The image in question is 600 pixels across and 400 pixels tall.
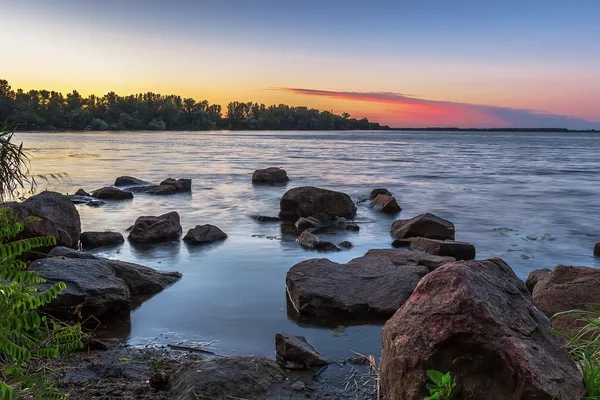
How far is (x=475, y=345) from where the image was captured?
134 inches

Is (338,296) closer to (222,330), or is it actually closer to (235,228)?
(222,330)

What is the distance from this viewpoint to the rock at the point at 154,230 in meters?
11.1

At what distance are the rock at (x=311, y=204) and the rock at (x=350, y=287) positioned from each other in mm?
6391

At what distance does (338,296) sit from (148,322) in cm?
244

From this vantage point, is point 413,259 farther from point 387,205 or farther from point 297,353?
point 387,205

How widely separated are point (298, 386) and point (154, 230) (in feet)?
23.9

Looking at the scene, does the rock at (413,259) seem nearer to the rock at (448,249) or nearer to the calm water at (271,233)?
the rock at (448,249)

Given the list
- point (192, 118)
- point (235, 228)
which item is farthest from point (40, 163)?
point (192, 118)

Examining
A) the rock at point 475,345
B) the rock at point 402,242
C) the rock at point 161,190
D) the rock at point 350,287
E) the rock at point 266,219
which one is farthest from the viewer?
the rock at point 161,190

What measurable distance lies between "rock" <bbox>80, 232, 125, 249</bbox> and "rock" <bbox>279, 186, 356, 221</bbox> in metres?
4.98

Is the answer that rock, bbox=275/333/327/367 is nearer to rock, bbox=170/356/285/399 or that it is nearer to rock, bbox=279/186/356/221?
rock, bbox=170/356/285/399

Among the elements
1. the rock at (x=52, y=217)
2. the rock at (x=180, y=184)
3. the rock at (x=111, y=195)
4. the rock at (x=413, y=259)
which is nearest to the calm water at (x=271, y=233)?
the rock at (x=180, y=184)

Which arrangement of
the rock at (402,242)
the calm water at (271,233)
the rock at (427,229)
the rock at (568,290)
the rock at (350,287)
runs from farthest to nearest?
the rock at (427,229), the rock at (402,242), the rock at (350,287), the calm water at (271,233), the rock at (568,290)

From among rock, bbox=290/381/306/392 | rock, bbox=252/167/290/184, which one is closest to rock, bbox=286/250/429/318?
rock, bbox=290/381/306/392
